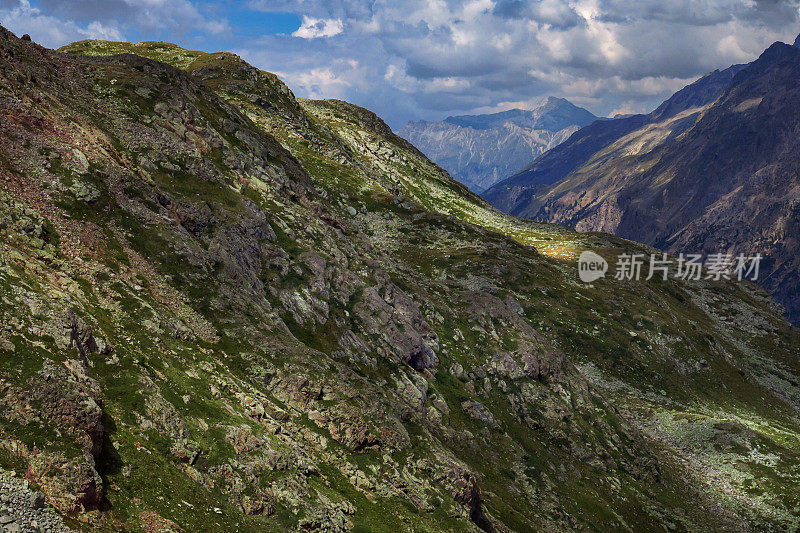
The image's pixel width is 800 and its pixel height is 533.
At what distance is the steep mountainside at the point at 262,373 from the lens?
24484mm

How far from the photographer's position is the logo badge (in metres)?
132

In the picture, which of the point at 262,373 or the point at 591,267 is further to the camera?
the point at 591,267

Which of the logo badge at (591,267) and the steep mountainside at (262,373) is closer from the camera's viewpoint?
the steep mountainside at (262,373)

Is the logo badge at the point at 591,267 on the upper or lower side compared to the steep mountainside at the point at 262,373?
upper

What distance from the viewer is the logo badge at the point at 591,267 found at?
132125 millimetres

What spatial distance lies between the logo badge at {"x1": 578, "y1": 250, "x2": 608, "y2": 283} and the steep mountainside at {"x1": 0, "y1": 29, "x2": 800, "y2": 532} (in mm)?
34661

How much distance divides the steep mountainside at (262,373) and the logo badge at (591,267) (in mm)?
34661

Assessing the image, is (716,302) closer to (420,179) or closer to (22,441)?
(420,179)

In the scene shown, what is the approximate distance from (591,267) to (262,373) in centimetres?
12248

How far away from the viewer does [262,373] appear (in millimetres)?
36312

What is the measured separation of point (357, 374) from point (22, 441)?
25.0m

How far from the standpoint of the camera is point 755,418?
309ft

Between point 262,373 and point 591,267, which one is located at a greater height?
point 591,267

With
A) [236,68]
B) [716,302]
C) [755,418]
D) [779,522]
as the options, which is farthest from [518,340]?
[716,302]
